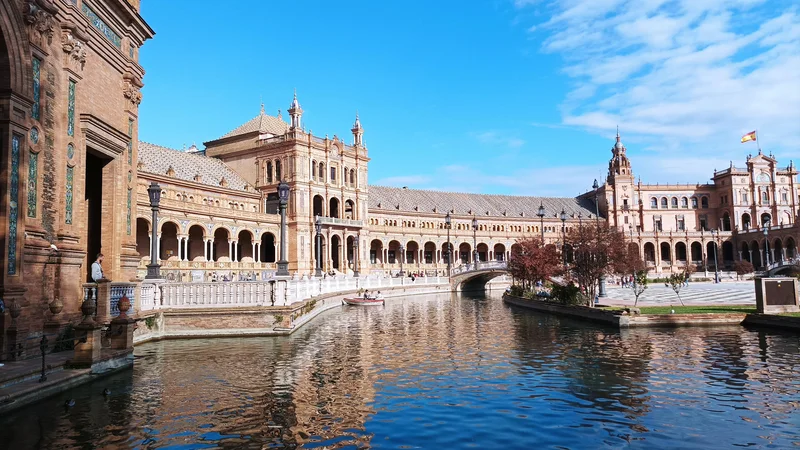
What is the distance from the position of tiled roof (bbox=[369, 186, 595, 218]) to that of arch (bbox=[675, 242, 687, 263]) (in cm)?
1643

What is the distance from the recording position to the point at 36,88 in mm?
14547

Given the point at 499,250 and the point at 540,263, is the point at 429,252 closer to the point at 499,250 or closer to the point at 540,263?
the point at 499,250

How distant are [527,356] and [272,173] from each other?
55.1 metres

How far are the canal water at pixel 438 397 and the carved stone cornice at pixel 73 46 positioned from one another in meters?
8.77

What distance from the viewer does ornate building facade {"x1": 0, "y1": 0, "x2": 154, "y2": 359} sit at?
1354cm

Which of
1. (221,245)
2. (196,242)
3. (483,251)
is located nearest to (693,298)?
(196,242)

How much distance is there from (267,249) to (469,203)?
157 ft

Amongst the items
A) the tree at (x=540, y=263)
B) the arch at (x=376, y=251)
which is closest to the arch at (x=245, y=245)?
the arch at (x=376, y=251)

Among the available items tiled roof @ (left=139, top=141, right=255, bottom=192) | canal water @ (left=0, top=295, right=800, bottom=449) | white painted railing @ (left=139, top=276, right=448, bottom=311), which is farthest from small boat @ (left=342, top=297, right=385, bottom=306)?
tiled roof @ (left=139, top=141, right=255, bottom=192)

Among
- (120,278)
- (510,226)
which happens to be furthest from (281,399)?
(510,226)

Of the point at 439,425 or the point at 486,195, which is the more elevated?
the point at 486,195

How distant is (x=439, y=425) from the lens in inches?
407

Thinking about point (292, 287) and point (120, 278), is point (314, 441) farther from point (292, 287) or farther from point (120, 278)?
point (292, 287)

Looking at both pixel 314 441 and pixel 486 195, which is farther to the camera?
pixel 486 195
